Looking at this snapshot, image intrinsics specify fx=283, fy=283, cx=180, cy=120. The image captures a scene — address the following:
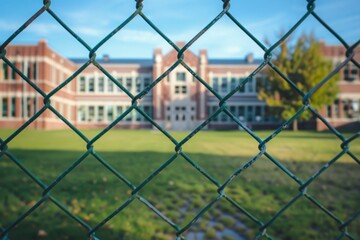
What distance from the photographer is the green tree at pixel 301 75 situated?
75.8 ft

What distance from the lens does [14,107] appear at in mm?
26203

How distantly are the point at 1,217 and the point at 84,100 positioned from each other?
32.1 meters

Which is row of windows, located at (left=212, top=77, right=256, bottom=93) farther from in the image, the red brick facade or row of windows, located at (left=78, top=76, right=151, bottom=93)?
row of windows, located at (left=78, top=76, right=151, bottom=93)

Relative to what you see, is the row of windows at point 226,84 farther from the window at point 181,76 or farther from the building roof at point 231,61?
the building roof at point 231,61

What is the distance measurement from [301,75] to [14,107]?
25.6 m

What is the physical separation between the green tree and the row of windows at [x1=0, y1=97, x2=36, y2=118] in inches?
827

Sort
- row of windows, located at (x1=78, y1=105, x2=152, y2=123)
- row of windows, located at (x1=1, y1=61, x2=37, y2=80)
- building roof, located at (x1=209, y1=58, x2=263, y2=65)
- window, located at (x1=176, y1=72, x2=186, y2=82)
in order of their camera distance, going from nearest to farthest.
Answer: row of windows, located at (x1=1, y1=61, x2=37, y2=80) → window, located at (x1=176, y1=72, x2=186, y2=82) → row of windows, located at (x1=78, y1=105, x2=152, y2=123) → building roof, located at (x1=209, y1=58, x2=263, y2=65)

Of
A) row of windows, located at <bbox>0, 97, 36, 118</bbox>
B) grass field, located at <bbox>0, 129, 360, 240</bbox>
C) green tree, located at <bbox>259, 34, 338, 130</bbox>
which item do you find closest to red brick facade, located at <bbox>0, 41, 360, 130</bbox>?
row of windows, located at <bbox>0, 97, 36, 118</bbox>

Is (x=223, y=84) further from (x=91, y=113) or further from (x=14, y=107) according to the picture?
(x=14, y=107)

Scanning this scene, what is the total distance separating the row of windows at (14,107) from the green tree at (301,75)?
21000 mm

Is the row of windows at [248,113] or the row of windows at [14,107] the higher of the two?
the row of windows at [14,107]

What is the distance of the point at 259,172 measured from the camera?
582 cm

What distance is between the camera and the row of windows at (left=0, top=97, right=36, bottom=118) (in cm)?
2603

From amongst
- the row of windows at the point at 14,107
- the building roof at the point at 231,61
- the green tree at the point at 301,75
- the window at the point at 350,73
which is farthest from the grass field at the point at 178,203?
the building roof at the point at 231,61
